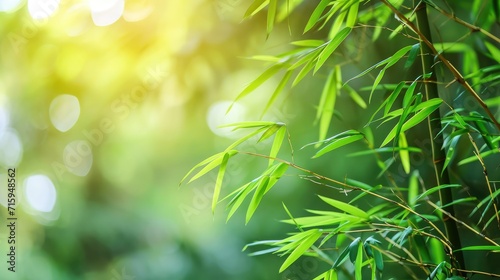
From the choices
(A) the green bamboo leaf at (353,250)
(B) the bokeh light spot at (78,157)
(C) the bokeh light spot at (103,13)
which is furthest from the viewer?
(B) the bokeh light spot at (78,157)

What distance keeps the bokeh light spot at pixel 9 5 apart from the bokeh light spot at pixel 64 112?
0.32m

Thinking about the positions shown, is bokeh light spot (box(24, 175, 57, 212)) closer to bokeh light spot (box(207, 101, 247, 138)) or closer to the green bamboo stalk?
bokeh light spot (box(207, 101, 247, 138))

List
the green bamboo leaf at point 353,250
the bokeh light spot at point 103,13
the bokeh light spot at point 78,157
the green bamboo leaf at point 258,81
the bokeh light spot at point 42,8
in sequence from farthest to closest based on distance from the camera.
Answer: the bokeh light spot at point 78,157
the bokeh light spot at point 103,13
the bokeh light spot at point 42,8
the green bamboo leaf at point 258,81
the green bamboo leaf at point 353,250

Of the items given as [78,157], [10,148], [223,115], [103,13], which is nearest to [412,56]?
[223,115]

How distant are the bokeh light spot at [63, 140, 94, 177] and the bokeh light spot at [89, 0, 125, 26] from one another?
425mm

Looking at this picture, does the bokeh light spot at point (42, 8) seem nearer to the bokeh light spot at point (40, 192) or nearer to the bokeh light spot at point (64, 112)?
the bokeh light spot at point (64, 112)

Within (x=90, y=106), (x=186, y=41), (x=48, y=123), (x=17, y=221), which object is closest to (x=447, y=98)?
(x=186, y=41)

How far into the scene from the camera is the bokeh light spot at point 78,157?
1.79 m

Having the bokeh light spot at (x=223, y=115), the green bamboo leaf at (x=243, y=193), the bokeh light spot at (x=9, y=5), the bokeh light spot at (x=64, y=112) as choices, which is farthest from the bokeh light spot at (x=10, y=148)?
the green bamboo leaf at (x=243, y=193)

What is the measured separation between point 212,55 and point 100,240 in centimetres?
77

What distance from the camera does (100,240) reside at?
1801 millimetres

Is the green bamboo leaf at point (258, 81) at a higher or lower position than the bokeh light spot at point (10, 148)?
lower

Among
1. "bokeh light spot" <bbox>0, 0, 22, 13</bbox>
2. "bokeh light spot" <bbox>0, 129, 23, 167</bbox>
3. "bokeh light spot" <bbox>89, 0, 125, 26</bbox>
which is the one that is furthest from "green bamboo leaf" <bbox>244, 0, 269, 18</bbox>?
"bokeh light spot" <bbox>0, 129, 23, 167</bbox>

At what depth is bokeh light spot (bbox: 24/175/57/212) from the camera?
175cm
